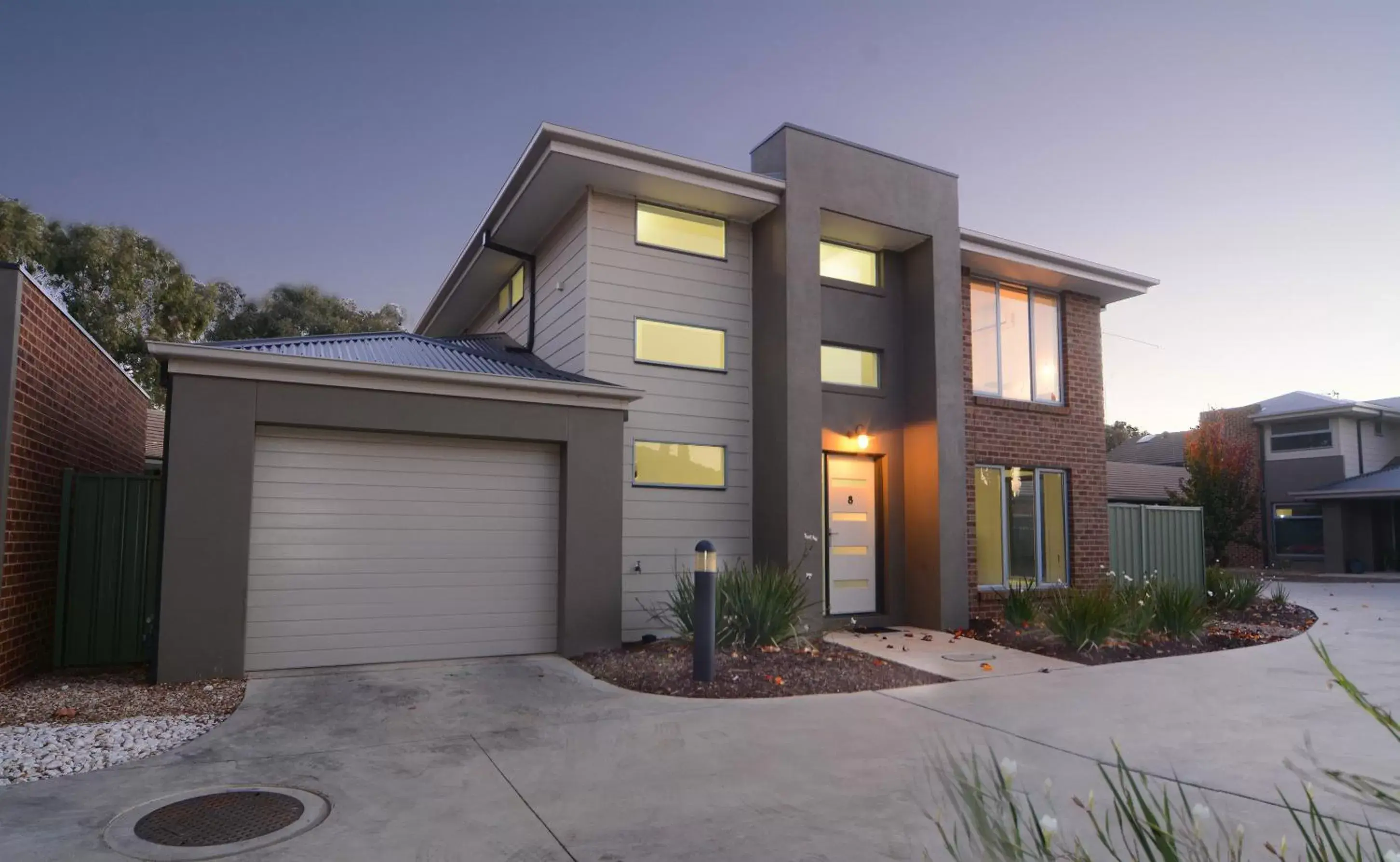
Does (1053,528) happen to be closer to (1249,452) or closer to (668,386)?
(668,386)

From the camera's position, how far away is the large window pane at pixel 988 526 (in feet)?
37.5

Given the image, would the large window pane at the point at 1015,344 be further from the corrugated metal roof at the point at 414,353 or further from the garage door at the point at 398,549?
the garage door at the point at 398,549

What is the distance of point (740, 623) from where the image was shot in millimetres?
8195

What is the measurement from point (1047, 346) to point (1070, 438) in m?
1.39

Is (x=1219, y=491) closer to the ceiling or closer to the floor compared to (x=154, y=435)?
closer to the floor

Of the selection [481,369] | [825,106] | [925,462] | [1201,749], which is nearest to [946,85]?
[825,106]

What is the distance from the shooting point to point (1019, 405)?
1197cm

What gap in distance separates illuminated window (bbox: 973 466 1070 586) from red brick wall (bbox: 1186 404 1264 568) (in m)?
16.3

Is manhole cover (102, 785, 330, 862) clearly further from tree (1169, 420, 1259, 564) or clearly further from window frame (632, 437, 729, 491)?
tree (1169, 420, 1259, 564)

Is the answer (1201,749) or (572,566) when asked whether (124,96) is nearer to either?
(572,566)

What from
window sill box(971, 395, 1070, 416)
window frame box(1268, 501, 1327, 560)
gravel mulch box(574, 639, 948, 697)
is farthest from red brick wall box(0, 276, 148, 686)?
window frame box(1268, 501, 1327, 560)

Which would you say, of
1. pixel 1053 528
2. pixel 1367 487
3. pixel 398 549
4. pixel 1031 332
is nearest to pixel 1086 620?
pixel 1053 528

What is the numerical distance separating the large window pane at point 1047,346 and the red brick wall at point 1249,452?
624 inches

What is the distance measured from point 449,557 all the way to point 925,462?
5.92m
